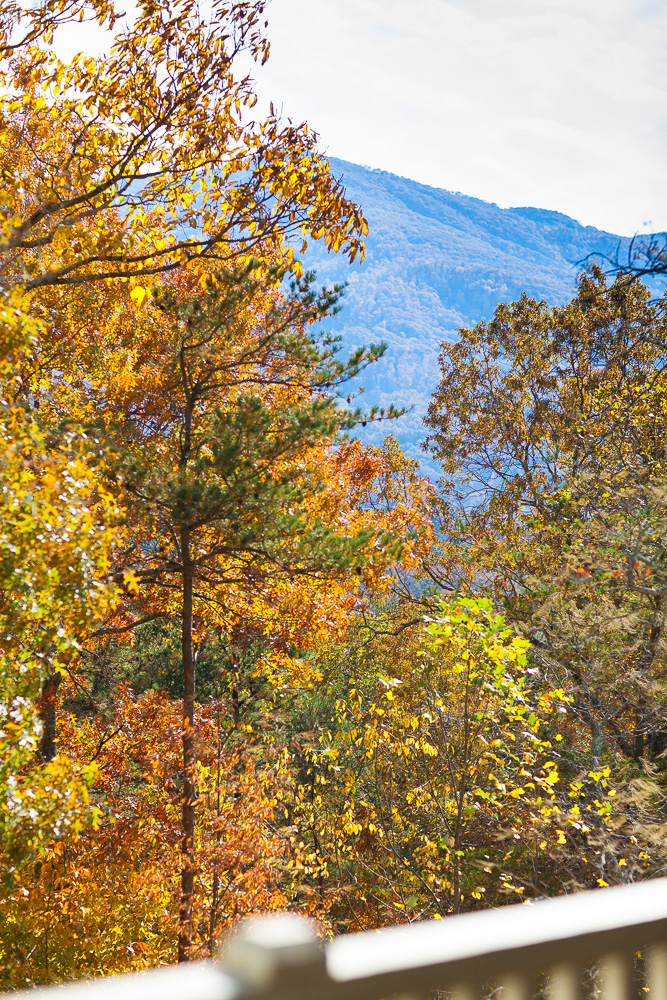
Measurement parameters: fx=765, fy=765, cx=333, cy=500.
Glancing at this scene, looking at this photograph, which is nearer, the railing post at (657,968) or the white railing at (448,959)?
the white railing at (448,959)

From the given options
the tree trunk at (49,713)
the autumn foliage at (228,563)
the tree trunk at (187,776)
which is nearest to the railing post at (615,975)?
the autumn foliage at (228,563)

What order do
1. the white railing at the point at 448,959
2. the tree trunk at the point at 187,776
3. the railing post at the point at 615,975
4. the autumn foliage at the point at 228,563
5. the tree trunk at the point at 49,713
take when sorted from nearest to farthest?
the white railing at the point at 448,959 → the railing post at the point at 615,975 → the autumn foliage at the point at 228,563 → the tree trunk at the point at 187,776 → the tree trunk at the point at 49,713

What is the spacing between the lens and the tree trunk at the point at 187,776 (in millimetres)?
7502

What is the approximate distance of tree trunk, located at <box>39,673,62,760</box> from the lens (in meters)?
7.88

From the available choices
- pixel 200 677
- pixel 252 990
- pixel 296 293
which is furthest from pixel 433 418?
pixel 252 990

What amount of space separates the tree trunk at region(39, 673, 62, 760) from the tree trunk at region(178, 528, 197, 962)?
4.41 ft

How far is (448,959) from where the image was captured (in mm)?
976

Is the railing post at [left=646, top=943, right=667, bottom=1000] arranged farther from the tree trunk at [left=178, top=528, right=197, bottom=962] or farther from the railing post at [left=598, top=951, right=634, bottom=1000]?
the tree trunk at [left=178, top=528, right=197, bottom=962]

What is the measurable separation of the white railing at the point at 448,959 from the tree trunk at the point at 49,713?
23.7 feet

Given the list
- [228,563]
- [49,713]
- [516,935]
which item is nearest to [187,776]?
[49,713]

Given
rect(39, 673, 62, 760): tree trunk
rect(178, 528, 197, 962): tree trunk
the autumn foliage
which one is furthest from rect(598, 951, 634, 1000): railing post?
rect(39, 673, 62, 760): tree trunk

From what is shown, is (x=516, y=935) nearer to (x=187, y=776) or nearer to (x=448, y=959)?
(x=448, y=959)

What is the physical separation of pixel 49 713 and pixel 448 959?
27.2 feet

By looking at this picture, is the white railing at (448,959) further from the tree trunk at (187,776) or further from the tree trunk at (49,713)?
the tree trunk at (49,713)
